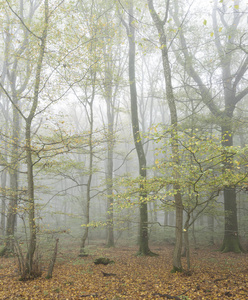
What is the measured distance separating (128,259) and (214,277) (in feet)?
12.1

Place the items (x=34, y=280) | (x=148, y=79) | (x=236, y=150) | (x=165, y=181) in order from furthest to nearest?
(x=148, y=79) < (x=34, y=280) < (x=165, y=181) < (x=236, y=150)

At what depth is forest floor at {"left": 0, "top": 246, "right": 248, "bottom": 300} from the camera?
436 centimetres

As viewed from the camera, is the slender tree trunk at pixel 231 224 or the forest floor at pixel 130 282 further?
the slender tree trunk at pixel 231 224

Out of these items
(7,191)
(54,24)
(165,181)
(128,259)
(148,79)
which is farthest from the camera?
(148,79)

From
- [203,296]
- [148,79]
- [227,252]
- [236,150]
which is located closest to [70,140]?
[236,150]

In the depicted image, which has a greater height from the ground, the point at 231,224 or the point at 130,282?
the point at 231,224

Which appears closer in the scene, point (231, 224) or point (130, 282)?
point (130, 282)

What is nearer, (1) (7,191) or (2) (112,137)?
(1) (7,191)

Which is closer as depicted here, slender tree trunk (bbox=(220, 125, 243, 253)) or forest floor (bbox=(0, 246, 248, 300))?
forest floor (bbox=(0, 246, 248, 300))

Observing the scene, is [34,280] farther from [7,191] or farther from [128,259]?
[128,259]

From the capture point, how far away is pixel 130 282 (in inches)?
212

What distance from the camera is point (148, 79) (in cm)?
1861

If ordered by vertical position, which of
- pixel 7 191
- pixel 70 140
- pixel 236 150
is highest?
pixel 70 140

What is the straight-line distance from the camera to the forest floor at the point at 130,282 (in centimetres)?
436
